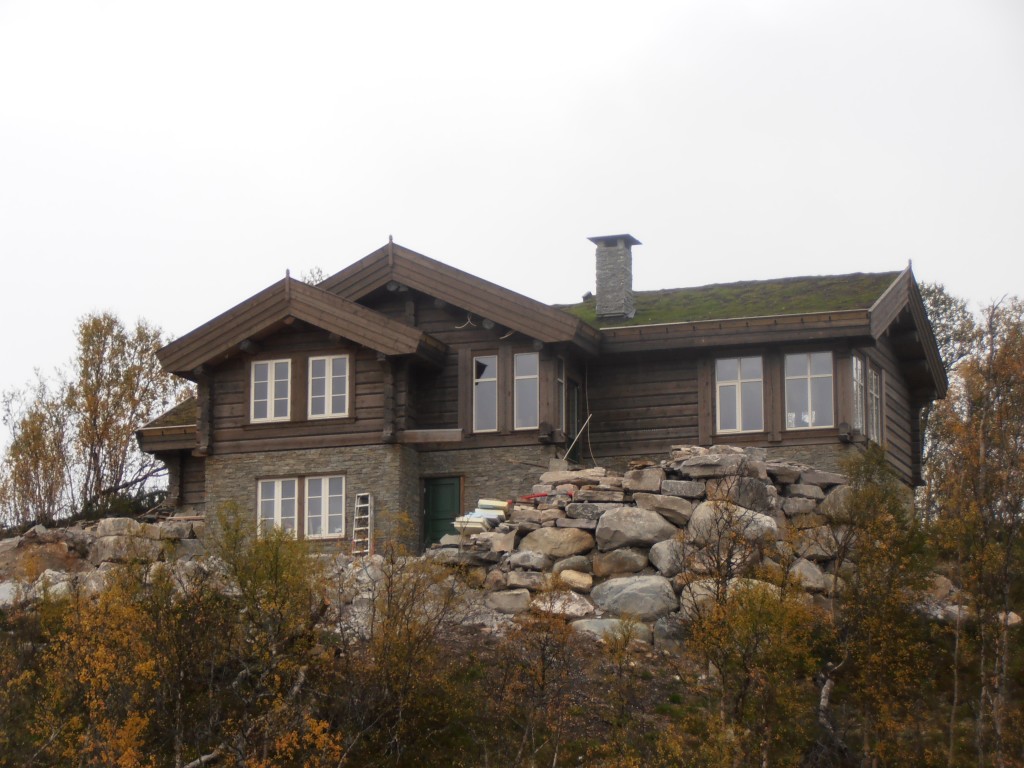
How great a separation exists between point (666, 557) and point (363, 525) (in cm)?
762

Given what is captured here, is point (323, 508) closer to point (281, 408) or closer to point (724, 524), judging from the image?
point (281, 408)

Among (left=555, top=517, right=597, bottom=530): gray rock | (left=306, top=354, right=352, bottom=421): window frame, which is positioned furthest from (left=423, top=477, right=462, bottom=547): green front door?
(left=555, top=517, right=597, bottom=530): gray rock

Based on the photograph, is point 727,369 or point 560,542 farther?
point 727,369

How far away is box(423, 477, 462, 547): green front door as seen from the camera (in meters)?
33.4

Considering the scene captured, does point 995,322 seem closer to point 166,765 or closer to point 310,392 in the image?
point 310,392

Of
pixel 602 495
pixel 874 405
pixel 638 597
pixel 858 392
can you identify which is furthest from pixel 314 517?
pixel 874 405

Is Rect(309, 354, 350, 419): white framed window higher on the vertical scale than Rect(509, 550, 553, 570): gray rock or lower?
higher

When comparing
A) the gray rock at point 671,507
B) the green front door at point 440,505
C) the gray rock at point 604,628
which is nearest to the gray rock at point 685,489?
the gray rock at point 671,507

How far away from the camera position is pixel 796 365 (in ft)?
108

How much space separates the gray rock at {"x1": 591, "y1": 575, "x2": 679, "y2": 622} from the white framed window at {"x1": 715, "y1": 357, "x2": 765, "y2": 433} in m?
6.76

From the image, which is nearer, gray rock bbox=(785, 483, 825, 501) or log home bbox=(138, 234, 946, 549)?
gray rock bbox=(785, 483, 825, 501)

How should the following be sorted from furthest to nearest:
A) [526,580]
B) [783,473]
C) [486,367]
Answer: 1. [486,367]
2. [783,473]
3. [526,580]

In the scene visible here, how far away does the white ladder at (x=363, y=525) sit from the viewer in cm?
3184

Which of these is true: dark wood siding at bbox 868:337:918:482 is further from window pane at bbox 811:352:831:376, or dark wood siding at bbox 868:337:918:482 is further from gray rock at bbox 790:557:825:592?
gray rock at bbox 790:557:825:592
